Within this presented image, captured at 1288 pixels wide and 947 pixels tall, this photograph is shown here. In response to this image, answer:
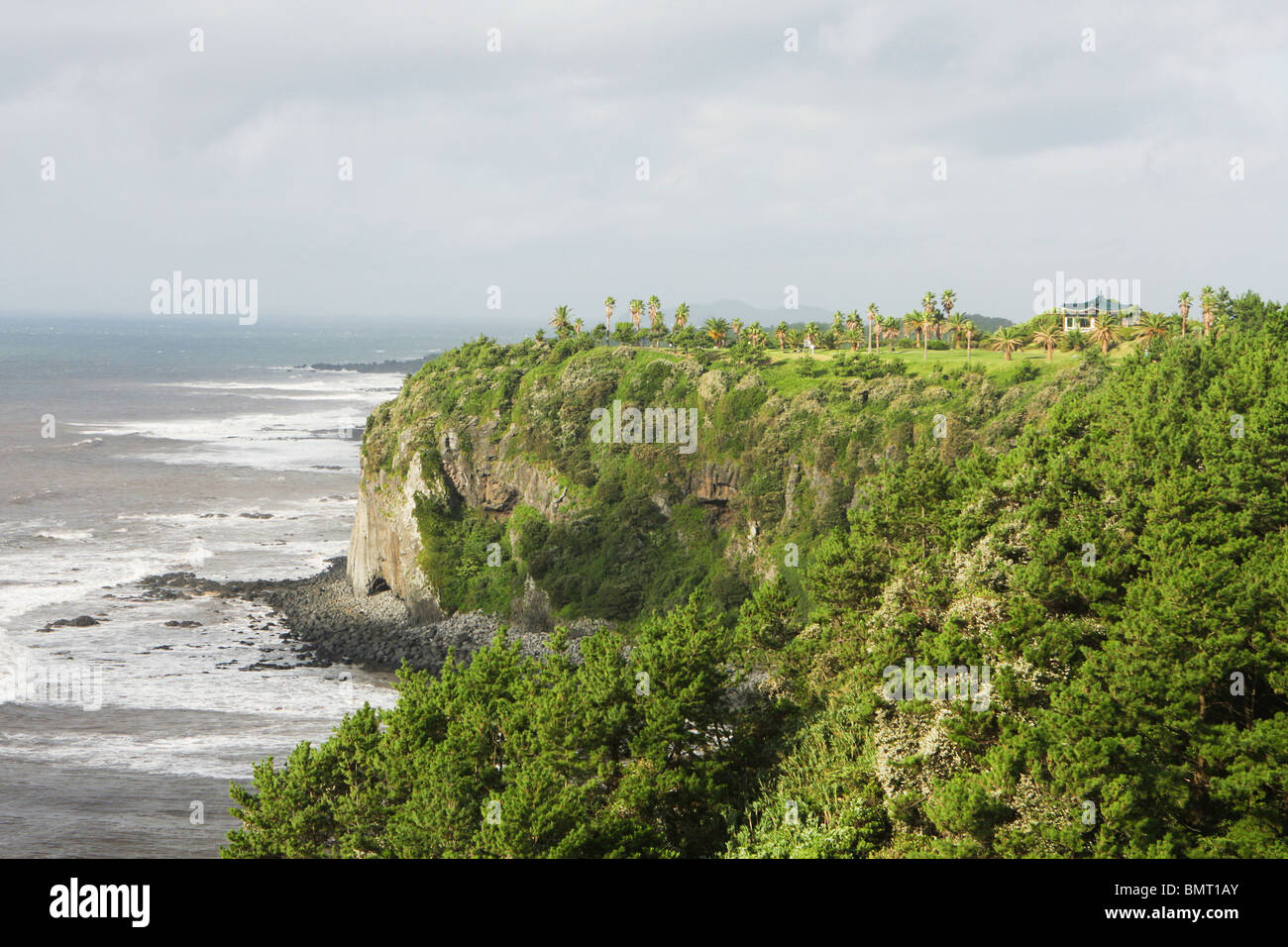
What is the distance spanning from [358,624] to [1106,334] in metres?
63.2

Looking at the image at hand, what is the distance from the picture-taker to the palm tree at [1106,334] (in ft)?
274

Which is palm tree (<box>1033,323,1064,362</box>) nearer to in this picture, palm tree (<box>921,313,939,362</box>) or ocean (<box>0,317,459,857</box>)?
palm tree (<box>921,313,939,362</box>)

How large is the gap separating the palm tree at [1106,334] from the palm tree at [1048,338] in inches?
122

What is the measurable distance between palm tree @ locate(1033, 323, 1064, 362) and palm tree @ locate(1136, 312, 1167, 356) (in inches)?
254

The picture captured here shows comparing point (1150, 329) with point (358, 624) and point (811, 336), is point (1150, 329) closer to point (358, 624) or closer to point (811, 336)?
point (811, 336)

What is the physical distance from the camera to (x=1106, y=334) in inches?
3287

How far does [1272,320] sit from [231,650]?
229ft

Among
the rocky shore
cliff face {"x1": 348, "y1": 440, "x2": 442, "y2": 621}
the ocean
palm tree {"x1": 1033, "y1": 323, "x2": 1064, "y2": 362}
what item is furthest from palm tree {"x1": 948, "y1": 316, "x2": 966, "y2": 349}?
the ocean

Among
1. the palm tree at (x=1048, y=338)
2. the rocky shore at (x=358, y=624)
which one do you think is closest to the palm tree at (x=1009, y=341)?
the palm tree at (x=1048, y=338)

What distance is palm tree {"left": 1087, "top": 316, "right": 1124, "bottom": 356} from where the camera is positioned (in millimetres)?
83500

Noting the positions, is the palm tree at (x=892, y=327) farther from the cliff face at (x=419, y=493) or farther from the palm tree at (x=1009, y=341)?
the cliff face at (x=419, y=493)

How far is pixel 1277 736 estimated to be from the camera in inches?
1119

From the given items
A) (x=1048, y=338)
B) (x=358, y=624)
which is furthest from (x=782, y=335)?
(x=358, y=624)

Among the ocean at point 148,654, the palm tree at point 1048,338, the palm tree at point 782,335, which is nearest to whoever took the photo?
the ocean at point 148,654
